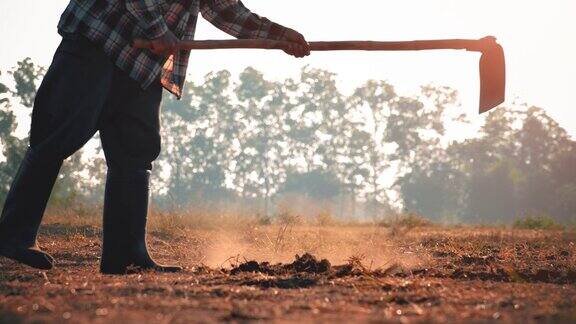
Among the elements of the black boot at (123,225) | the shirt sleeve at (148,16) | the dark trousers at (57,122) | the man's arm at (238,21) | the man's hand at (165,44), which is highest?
the man's arm at (238,21)

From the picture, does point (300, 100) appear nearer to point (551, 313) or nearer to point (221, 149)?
point (221, 149)

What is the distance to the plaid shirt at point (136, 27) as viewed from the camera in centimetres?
445

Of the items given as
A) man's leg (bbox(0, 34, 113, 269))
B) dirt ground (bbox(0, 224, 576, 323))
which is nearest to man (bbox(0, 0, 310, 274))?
man's leg (bbox(0, 34, 113, 269))

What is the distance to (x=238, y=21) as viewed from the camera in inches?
209

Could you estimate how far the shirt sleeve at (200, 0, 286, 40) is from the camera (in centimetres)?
528

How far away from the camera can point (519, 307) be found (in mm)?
2787

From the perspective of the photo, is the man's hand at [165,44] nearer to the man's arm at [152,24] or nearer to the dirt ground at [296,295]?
the man's arm at [152,24]

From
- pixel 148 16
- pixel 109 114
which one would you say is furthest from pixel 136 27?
pixel 109 114

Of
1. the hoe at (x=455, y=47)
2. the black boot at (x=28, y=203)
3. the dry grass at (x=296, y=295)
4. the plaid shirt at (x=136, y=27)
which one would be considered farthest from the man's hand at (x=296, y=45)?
the black boot at (x=28, y=203)

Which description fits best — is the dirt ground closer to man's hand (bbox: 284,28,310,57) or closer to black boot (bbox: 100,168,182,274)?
black boot (bbox: 100,168,182,274)

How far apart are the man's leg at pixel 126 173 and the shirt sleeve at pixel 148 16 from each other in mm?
293

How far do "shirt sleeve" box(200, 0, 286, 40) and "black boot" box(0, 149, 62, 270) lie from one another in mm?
1515

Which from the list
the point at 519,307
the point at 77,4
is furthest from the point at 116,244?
the point at 519,307

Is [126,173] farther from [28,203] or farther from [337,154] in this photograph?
[337,154]
